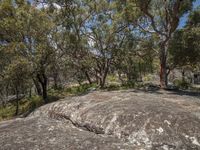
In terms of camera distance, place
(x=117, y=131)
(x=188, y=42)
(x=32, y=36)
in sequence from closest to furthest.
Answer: (x=117, y=131)
(x=32, y=36)
(x=188, y=42)

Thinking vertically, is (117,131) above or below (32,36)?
below

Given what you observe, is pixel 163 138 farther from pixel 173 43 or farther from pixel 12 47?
pixel 173 43

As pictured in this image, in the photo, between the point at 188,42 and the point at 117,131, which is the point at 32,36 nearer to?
the point at 188,42

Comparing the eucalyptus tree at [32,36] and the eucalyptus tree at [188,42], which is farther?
the eucalyptus tree at [188,42]

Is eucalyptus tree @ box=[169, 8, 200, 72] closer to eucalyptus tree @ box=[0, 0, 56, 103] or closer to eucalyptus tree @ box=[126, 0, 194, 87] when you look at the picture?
eucalyptus tree @ box=[126, 0, 194, 87]

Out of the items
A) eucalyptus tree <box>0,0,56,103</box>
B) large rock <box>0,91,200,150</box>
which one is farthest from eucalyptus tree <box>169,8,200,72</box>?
large rock <box>0,91,200,150</box>

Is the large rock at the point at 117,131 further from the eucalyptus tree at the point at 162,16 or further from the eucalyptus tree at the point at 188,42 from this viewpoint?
the eucalyptus tree at the point at 188,42

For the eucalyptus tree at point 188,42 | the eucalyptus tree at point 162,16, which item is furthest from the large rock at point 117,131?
the eucalyptus tree at point 188,42

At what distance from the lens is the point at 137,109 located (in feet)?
36.2

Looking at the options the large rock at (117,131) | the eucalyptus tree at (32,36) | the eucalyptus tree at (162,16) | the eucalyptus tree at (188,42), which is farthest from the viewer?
the eucalyptus tree at (188,42)

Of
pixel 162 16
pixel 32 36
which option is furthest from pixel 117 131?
pixel 162 16

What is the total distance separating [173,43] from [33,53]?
11862mm

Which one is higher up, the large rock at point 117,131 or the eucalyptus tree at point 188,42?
the eucalyptus tree at point 188,42

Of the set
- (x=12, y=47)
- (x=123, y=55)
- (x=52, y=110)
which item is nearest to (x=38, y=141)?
(x=52, y=110)
